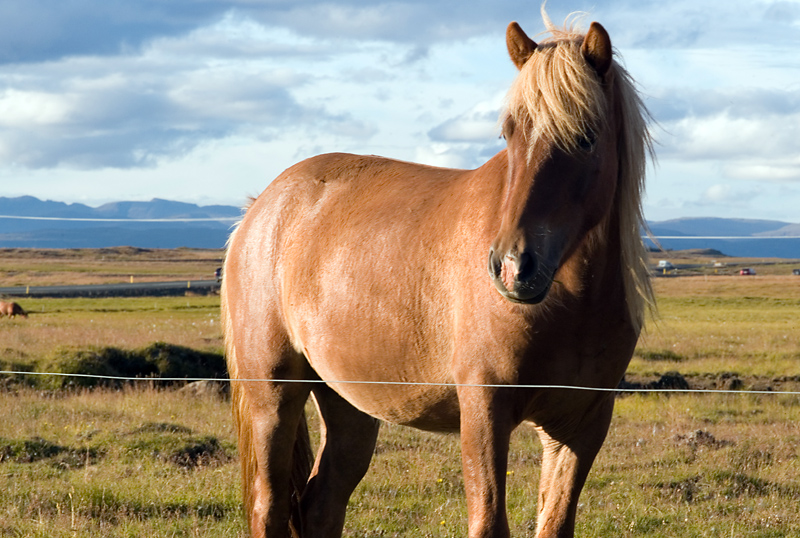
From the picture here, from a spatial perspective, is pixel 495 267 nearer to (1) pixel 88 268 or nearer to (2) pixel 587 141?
(2) pixel 587 141

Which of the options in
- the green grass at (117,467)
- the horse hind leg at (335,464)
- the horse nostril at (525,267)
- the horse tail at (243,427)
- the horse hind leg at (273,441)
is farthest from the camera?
the green grass at (117,467)

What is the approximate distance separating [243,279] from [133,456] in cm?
398

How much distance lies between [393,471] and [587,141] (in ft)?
16.9

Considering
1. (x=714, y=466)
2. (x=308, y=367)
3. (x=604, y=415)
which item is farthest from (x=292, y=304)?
(x=714, y=466)

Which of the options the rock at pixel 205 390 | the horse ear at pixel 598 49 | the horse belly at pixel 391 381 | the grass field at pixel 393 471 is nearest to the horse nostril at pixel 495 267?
the horse belly at pixel 391 381

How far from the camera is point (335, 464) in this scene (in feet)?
15.5

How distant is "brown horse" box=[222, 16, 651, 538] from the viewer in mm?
2883

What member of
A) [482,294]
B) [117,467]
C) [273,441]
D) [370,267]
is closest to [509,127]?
[482,294]

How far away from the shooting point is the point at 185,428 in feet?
29.2

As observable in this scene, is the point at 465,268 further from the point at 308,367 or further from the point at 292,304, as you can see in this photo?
the point at 308,367

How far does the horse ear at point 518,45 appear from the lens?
3.14 metres

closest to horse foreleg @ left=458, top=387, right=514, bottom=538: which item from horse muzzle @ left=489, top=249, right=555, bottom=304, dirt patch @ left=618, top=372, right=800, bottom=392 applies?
horse muzzle @ left=489, top=249, right=555, bottom=304

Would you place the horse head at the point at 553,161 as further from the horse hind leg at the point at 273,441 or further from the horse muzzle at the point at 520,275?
the horse hind leg at the point at 273,441

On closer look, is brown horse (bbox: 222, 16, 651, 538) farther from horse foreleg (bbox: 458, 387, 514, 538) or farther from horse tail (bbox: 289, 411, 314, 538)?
horse tail (bbox: 289, 411, 314, 538)
